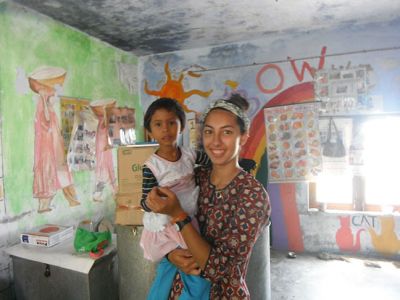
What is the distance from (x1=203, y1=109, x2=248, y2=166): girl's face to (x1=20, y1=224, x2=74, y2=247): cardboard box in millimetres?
1967

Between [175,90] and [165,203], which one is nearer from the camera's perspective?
[165,203]

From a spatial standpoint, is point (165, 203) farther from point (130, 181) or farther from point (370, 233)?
point (370, 233)

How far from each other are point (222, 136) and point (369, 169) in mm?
3222

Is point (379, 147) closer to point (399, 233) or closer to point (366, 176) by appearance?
point (366, 176)

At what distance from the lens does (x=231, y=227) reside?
102 centimetres

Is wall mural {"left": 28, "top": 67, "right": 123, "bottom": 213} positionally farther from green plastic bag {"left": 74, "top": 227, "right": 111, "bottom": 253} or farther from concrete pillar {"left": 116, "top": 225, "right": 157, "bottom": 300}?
concrete pillar {"left": 116, "top": 225, "right": 157, "bottom": 300}

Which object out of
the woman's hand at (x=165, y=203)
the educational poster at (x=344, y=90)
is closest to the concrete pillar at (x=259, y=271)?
the woman's hand at (x=165, y=203)

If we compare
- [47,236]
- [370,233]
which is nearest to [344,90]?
[370,233]

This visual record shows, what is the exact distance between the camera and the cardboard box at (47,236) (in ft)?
8.00

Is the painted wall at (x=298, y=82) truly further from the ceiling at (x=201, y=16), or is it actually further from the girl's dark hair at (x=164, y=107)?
the girl's dark hair at (x=164, y=107)

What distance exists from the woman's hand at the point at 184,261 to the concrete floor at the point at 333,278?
6.85 feet

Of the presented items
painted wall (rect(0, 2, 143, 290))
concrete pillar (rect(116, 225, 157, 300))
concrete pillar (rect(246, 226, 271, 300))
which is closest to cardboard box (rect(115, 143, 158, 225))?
concrete pillar (rect(116, 225, 157, 300))

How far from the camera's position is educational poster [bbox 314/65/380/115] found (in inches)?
142

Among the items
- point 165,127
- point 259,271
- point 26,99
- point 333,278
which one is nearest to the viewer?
point 165,127
